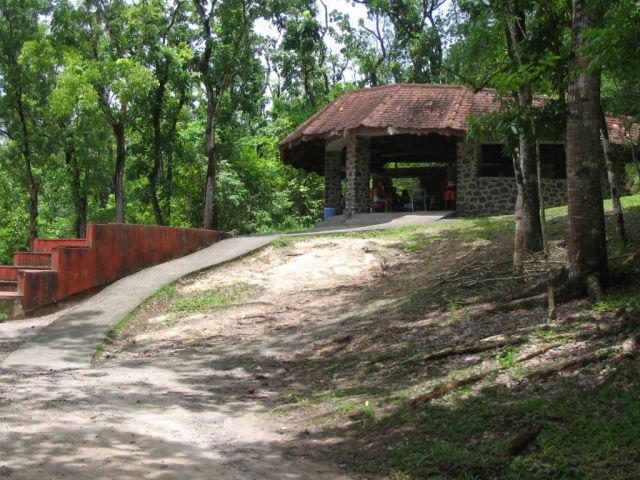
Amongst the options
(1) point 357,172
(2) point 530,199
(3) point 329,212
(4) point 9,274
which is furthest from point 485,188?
(4) point 9,274

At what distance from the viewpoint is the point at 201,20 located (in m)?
21.4

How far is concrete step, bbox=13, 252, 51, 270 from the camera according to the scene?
1603cm

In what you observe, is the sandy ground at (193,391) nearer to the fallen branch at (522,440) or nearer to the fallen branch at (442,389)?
the fallen branch at (442,389)

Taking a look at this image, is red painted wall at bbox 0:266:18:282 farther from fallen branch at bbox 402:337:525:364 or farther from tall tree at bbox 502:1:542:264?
fallen branch at bbox 402:337:525:364

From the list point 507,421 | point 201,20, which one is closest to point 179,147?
point 201,20

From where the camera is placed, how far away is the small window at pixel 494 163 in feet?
73.5

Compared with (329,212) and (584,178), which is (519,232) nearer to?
(584,178)

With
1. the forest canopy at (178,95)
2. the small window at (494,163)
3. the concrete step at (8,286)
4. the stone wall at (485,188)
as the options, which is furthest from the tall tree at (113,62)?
the small window at (494,163)

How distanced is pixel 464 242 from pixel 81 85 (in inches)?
450

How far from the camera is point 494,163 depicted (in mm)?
23328

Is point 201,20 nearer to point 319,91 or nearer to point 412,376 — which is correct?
point 319,91

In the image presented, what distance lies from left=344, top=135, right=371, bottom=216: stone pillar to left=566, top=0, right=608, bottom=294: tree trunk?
1368 centimetres

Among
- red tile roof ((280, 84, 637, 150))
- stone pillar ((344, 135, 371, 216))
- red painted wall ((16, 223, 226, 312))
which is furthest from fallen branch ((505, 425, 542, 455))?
stone pillar ((344, 135, 371, 216))

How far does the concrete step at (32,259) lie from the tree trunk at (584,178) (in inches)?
488
